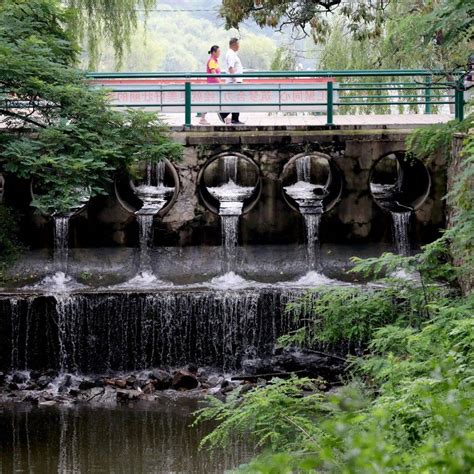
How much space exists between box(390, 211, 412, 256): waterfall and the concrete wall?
119 mm

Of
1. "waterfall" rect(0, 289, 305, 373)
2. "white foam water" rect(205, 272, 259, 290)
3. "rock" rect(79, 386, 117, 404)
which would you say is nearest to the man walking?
"white foam water" rect(205, 272, 259, 290)

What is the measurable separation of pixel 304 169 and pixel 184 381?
543 cm

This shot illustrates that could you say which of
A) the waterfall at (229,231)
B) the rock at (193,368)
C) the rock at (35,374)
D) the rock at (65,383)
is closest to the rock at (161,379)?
the rock at (193,368)

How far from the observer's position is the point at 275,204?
18.1 m

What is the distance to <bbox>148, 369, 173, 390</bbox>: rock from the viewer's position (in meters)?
14.8

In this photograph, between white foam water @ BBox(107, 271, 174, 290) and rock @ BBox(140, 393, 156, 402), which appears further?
white foam water @ BBox(107, 271, 174, 290)

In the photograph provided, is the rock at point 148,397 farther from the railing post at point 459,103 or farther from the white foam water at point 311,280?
the railing post at point 459,103

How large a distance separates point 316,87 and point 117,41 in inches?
223

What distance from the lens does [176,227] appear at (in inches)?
709

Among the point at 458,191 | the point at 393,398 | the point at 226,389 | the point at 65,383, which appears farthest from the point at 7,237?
A: the point at 393,398

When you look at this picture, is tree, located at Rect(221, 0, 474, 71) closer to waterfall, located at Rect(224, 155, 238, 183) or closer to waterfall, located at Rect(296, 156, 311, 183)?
waterfall, located at Rect(296, 156, 311, 183)

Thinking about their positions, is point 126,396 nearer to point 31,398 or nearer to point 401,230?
point 31,398

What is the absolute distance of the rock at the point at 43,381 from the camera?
48.8ft

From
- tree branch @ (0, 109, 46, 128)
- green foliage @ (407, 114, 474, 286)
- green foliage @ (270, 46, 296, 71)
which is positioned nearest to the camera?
green foliage @ (407, 114, 474, 286)
